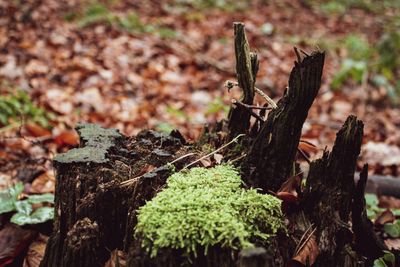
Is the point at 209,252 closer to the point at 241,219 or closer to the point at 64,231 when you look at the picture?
the point at 241,219

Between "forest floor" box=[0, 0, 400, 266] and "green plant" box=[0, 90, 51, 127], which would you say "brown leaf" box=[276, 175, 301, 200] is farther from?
"green plant" box=[0, 90, 51, 127]

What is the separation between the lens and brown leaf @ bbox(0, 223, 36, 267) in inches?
88.1

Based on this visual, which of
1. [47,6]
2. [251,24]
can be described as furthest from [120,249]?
[251,24]

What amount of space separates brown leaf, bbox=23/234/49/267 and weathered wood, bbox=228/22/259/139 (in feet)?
3.74

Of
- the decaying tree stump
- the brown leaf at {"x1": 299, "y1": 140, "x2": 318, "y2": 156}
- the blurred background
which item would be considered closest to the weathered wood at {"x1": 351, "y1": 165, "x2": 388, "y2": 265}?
the decaying tree stump

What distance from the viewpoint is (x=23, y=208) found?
241 centimetres

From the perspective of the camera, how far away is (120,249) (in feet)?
6.06

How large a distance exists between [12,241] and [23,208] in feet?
0.63

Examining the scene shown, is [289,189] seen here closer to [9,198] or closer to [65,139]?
[9,198]

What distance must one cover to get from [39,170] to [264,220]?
1.90 m

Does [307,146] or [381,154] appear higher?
[381,154]

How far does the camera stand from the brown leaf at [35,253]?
86.7 inches

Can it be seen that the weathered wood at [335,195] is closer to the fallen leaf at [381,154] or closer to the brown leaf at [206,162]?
the brown leaf at [206,162]

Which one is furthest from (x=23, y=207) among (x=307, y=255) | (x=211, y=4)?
(x=211, y=4)
